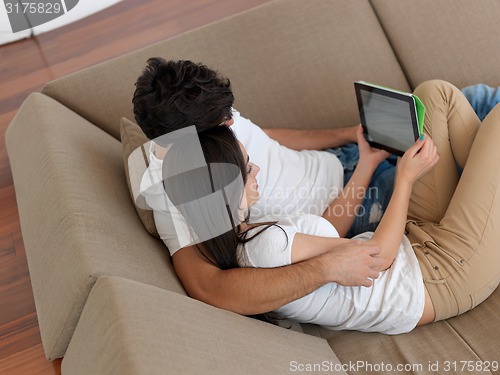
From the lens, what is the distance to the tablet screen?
5.07 ft

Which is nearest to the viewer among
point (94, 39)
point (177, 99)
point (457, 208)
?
point (177, 99)

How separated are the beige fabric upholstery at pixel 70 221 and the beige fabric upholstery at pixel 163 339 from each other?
0.08 m

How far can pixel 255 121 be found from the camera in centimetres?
193

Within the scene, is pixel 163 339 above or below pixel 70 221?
below

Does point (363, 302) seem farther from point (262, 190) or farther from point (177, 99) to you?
point (177, 99)

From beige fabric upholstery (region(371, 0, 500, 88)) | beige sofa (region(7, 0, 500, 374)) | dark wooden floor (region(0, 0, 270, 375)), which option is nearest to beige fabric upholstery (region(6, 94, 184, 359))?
beige sofa (region(7, 0, 500, 374))

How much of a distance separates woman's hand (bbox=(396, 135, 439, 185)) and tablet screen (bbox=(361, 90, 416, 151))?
0.04m

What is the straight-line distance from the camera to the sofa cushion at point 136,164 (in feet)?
4.81

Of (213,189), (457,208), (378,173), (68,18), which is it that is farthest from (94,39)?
(457,208)

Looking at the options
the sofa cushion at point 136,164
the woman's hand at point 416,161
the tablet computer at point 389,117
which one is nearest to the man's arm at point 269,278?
the sofa cushion at point 136,164

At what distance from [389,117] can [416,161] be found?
0.14m

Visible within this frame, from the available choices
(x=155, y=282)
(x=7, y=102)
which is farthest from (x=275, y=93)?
(x=7, y=102)

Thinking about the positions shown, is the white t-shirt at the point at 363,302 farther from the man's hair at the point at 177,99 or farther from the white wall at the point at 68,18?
the white wall at the point at 68,18

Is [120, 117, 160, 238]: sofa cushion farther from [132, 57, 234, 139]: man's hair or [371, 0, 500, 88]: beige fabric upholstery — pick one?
[371, 0, 500, 88]: beige fabric upholstery
